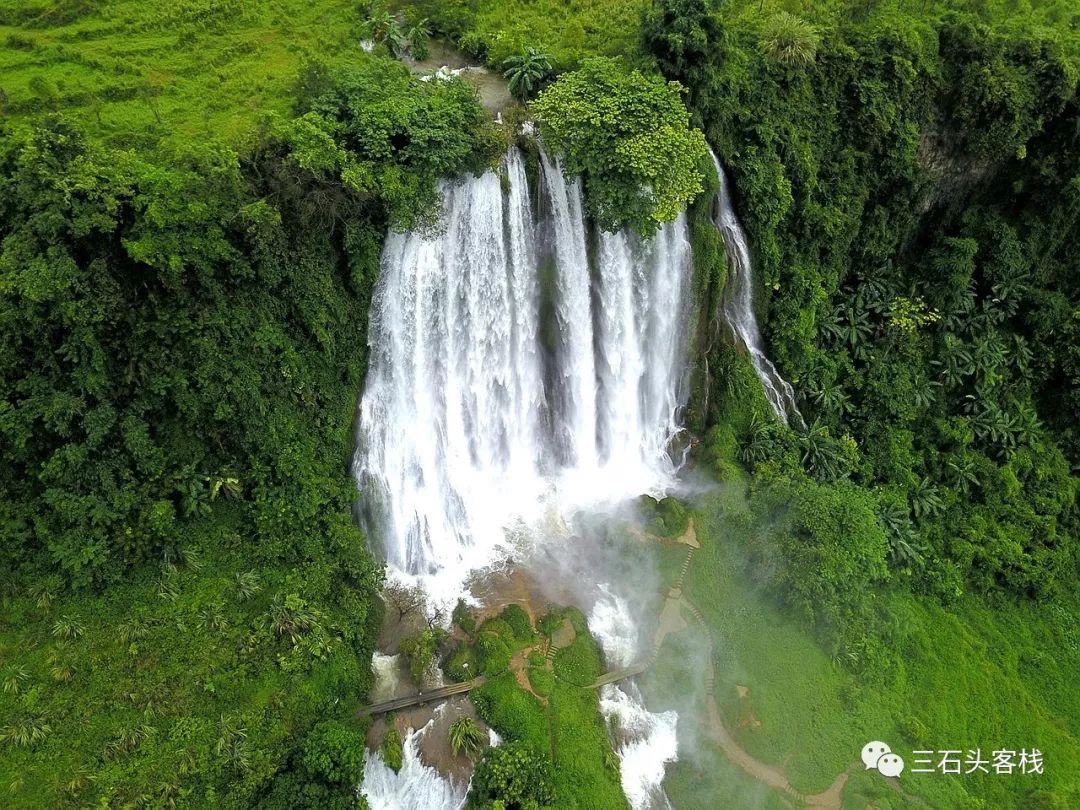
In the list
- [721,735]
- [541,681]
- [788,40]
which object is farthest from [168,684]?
[788,40]

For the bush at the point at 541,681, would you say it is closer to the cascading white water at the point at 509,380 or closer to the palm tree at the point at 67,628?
the cascading white water at the point at 509,380

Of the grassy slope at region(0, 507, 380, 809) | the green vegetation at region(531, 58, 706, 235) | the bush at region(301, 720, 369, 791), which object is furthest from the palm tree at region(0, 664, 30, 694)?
the green vegetation at region(531, 58, 706, 235)

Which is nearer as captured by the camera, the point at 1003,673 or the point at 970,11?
the point at 1003,673

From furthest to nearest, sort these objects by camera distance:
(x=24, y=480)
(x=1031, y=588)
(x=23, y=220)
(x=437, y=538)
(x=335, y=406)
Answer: (x=1031, y=588), (x=437, y=538), (x=335, y=406), (x=24, y=480), (x=23, y=220)

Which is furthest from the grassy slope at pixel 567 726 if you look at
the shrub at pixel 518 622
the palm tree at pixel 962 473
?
the palm tree at pixel 962 473

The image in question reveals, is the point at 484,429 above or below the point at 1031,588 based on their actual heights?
above

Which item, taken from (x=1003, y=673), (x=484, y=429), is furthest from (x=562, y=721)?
(x=1003, y=673)

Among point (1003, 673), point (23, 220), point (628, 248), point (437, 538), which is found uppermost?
point (23, 220)

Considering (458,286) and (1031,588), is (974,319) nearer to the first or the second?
(1031,588)
